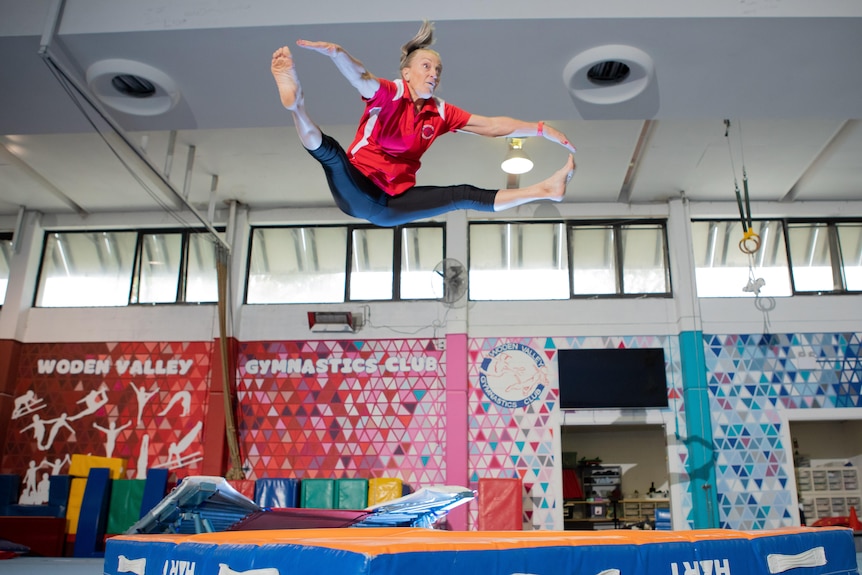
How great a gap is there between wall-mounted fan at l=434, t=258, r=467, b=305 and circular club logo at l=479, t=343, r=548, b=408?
0.85 metres

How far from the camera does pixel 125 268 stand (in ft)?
33.6

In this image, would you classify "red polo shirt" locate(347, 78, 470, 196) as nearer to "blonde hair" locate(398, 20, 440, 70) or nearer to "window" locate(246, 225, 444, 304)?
"blonde hair" locate(398, 20, 440, 70)

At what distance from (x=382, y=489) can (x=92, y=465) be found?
12.0 ft

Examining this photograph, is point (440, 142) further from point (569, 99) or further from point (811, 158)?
point (811, 158)

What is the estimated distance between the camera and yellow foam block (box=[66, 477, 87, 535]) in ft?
28.4

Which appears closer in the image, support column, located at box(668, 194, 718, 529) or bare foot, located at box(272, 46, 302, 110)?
bare foot, located at box(272, 46, 302, 110)

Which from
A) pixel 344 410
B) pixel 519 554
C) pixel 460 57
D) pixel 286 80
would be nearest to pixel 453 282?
pixel 344 410

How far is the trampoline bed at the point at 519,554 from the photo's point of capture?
2268 mm

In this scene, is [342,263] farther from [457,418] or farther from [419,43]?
[419,43]

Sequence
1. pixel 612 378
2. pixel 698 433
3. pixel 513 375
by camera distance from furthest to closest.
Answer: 1. pixel 513 375
2. pixel 612 378
3. pixel 698 433

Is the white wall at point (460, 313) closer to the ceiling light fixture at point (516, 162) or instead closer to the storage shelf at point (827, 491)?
the ceiling light fixture at point (516, 162)

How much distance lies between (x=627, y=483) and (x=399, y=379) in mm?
4472

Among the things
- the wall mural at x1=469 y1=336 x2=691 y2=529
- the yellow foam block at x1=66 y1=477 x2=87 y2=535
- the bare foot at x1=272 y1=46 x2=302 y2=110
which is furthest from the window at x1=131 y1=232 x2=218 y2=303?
the bare foot at x1=272 y1=46 x2=302 y2=110

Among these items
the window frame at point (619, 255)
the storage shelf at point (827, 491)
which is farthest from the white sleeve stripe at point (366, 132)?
the storage shelf at point (827, 491)
